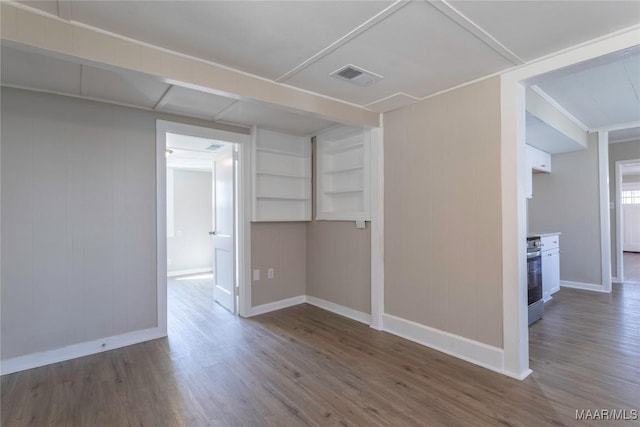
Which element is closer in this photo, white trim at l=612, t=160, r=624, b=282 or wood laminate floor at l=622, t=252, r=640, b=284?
white trim at l=612, t=160, r=624, b=282

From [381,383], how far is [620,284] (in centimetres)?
564

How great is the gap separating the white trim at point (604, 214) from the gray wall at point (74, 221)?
21.1 ft

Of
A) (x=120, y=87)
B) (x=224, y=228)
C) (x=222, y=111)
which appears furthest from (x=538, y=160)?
(x=120, y=87)

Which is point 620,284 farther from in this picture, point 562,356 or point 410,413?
point 410,413

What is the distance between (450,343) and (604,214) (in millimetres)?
4125

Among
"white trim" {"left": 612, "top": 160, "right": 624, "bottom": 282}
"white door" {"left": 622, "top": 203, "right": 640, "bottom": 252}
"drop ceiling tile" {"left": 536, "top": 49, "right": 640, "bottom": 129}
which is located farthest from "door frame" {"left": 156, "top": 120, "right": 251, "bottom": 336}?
"white door" {"left": 622, "top": 203, "right": 640, "bottom": 252}

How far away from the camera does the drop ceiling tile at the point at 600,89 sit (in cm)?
255

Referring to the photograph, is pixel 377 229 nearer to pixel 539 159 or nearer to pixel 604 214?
pixel 539 159

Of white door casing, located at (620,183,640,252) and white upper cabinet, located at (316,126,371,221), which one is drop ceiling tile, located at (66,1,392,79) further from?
white door casing, located at (620,183,640,252)

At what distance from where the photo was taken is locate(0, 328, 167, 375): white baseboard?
260 cm

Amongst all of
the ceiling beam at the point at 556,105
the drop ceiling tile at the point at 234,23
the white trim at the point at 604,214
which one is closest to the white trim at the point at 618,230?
Answer: the white trim at the point at 604,214

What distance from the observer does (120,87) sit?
272 cm

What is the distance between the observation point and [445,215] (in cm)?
292

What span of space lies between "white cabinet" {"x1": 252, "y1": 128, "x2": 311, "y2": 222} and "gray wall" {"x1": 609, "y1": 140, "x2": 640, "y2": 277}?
560 centimetres
